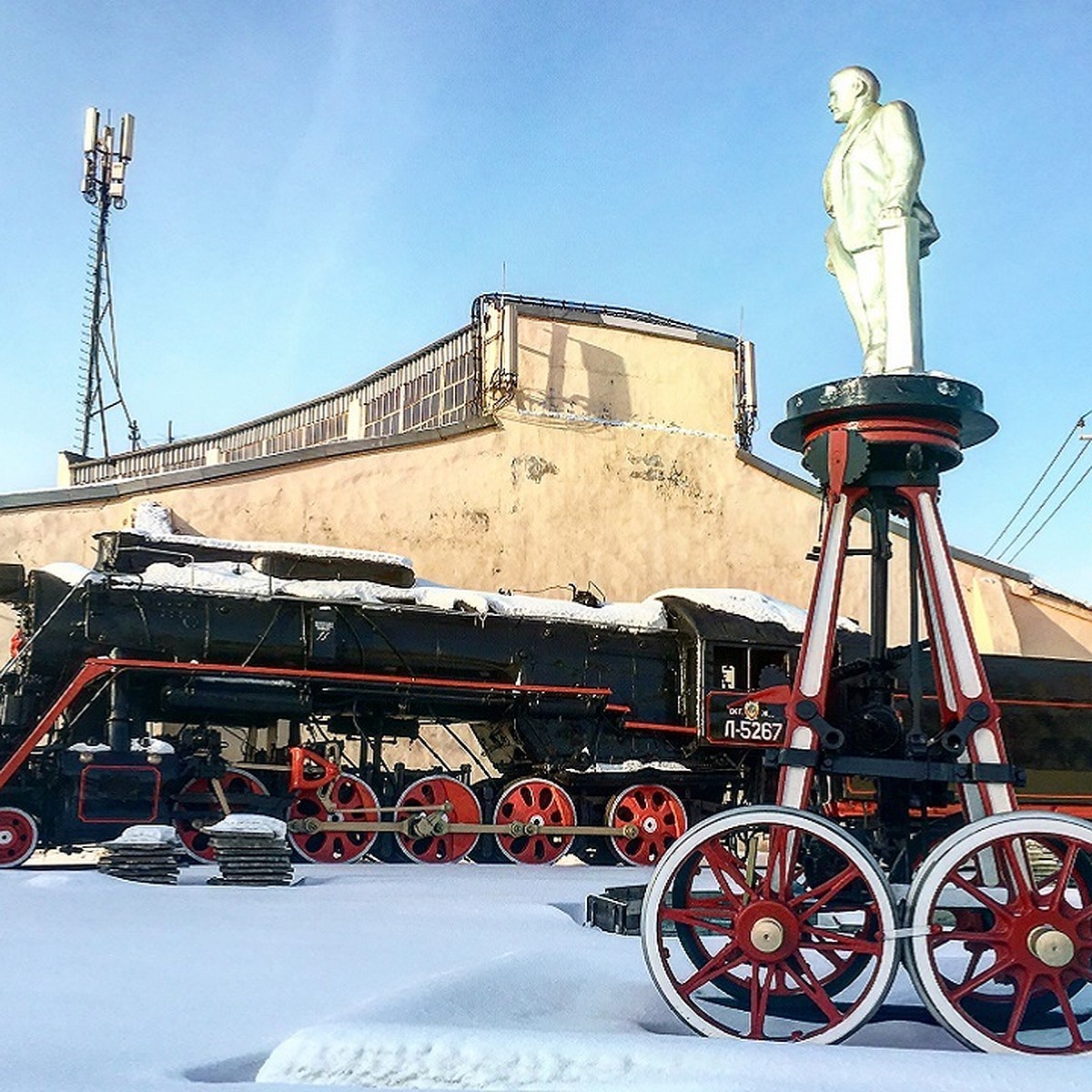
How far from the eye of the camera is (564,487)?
1786 cm

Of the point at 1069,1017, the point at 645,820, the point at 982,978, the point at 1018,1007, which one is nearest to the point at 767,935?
the point at 982,978

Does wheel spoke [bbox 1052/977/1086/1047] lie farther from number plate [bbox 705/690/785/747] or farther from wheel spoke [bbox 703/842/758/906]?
number plate [bbox 705/690/785/747]

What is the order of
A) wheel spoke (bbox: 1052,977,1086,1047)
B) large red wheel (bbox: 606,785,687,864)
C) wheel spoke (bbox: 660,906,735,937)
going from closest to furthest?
wheel spoke (bbox: 1052,977,1086,1047)
wheel spoke (bbox: 660,906,735,937)
large red wheel (bbox: 606,785,687,864)

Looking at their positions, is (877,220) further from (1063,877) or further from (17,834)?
(17,834)

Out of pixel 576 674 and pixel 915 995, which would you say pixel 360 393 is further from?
pixel 915 995

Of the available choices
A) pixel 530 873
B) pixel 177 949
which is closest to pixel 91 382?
pixel 530 873

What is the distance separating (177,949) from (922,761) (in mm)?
2927

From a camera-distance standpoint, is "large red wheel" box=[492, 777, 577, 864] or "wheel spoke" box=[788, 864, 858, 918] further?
"large red wheel" box=[492, 777, 577, 864]

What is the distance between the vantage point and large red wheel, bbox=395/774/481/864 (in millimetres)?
10984

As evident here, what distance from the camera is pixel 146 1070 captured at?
116 inches

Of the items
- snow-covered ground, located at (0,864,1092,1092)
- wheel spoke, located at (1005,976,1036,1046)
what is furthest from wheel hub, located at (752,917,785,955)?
wheel spoke, located at (1005,976,1036,1046)

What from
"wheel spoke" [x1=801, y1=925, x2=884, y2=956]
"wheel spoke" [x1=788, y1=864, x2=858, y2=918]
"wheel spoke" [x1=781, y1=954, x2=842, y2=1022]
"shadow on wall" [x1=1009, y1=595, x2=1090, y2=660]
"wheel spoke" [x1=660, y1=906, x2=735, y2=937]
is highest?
"shadow on wall" [x1=1009, y1=595, x2=1090, y2=660]

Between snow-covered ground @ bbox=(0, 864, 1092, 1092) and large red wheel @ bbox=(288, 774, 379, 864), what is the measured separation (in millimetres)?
4728

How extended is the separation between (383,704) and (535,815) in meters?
1.88
